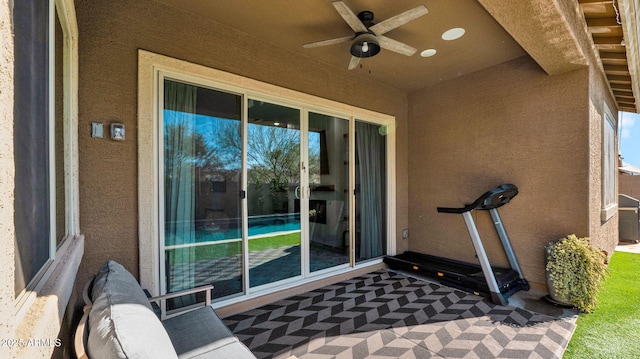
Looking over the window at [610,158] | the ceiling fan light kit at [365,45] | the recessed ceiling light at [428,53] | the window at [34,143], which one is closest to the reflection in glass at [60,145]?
the window at [34,143]

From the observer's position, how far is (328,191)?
409 cm

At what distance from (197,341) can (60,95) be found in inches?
68.8

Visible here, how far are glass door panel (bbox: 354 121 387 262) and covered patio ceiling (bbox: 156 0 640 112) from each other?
110cm

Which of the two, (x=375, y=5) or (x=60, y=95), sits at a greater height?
(x=375, y=5)

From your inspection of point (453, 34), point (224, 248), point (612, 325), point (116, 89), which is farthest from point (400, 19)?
point (612, 325)

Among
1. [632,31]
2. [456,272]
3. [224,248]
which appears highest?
[632,31]

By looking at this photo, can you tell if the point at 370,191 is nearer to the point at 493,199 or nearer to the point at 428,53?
the point at 493,199

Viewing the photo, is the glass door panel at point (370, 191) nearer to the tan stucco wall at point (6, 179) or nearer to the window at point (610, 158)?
the window at point (610, 158)

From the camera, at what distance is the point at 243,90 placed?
10.3 feet

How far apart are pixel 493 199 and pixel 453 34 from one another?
2.05 metres

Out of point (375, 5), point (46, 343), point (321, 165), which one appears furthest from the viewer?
point (321, 165)

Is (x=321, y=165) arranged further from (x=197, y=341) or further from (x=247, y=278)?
(x=197, y=341)

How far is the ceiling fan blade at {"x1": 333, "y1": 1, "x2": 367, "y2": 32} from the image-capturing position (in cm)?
221

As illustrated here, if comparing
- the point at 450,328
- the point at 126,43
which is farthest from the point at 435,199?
the point at 126,43
